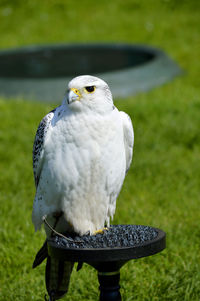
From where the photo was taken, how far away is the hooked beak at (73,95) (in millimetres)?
2287

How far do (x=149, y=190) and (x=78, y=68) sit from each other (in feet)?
18.9

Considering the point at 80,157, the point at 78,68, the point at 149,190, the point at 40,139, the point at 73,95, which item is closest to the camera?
the point at 73,95

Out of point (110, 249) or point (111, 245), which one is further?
point (111, 245)

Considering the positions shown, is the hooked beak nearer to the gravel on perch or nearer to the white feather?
the white feather

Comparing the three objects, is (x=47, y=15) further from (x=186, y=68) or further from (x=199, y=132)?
(x=199, y=132)

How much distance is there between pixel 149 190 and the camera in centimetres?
515

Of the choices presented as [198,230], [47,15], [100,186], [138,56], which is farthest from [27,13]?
[100,186]

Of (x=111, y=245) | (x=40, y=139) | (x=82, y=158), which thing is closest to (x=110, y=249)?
(x=111, y=245)

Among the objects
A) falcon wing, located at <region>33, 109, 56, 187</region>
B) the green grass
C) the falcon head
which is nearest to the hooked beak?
the falcon head

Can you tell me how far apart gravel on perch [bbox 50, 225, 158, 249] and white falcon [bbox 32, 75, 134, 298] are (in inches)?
5.1

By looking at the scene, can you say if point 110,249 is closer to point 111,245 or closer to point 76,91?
point 111,245

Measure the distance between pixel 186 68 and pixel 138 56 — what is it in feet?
3.53

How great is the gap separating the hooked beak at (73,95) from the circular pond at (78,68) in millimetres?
5512

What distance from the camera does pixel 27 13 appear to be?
15242mm
